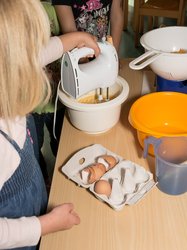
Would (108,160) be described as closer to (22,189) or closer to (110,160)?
(110,160)

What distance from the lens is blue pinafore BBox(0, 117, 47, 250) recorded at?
28.3 inches

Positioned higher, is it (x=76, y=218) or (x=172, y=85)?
(x=172, y=85)

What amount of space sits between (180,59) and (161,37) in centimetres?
19

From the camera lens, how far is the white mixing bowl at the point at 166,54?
888 millimetres

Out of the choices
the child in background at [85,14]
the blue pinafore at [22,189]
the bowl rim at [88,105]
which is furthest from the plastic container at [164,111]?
→ the child in background at [85,14]

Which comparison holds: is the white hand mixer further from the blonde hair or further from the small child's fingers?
the small child's fingers

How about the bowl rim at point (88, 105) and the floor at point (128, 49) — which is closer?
the bowl rim at point (88, 105)

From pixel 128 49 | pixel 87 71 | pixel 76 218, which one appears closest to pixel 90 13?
pixel 87 71

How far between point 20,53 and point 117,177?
38 cm

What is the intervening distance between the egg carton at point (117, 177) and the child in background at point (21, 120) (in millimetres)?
84

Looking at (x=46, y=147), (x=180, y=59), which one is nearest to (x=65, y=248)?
(x=180, y=59)

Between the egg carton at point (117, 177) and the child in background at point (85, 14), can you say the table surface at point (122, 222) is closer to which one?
the egg carton at point (117, 177)

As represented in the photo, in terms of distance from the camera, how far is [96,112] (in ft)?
2.90

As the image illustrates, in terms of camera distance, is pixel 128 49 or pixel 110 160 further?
pixel 128 49
